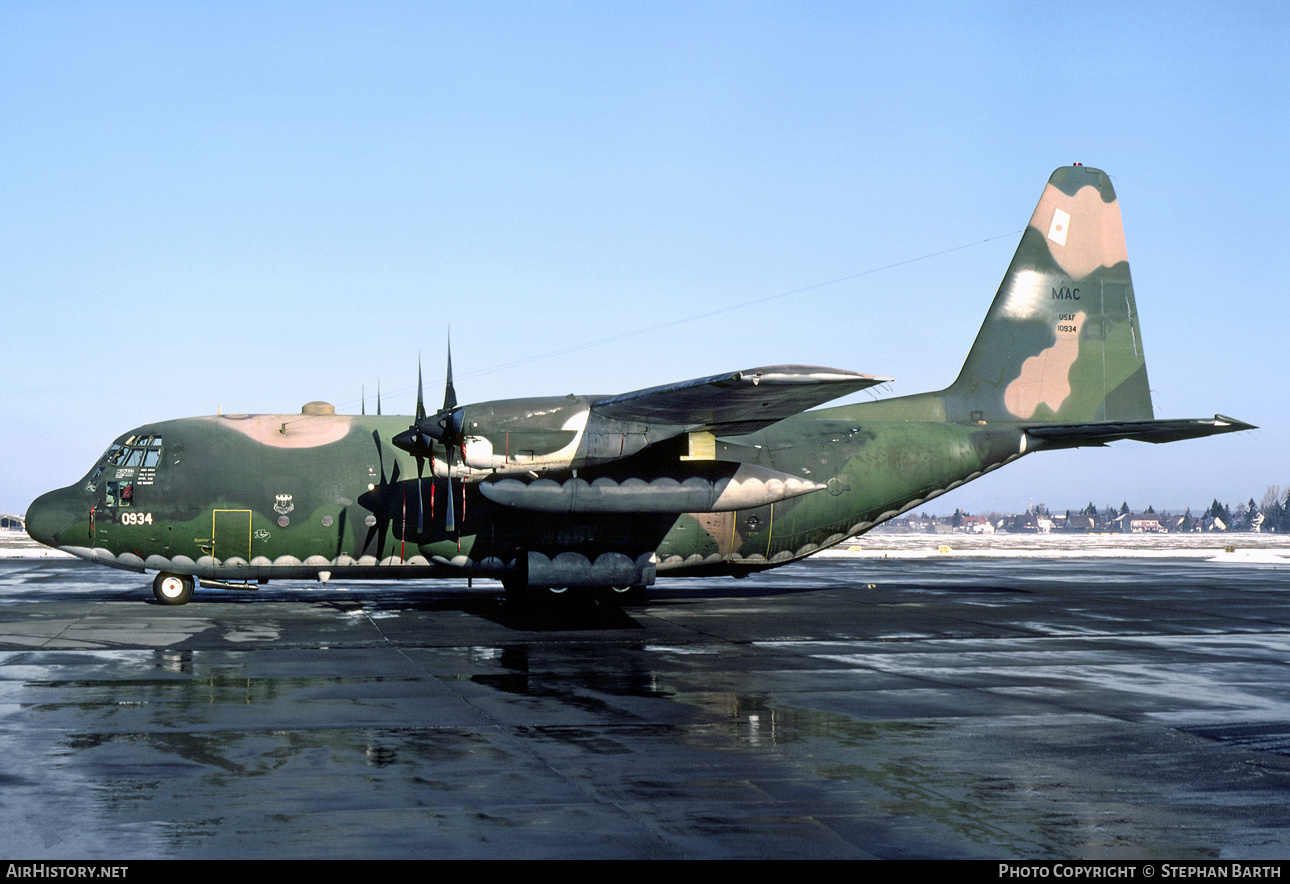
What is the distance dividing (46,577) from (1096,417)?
30757mm

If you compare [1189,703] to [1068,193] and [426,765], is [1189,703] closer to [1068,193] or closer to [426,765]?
[426,765]

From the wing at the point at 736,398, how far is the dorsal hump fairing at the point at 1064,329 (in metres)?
7.98

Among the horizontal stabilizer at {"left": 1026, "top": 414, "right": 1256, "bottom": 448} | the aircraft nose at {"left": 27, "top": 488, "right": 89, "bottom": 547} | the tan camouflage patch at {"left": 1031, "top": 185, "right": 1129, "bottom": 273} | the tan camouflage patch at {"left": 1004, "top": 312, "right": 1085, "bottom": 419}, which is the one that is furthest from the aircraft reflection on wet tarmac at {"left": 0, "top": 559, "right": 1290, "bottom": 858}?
the tan camouflage patch at {"left": 1031, "top": 185, "right": 1129, "bottom": 273}

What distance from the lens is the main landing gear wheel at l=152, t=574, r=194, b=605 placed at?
78.4 ft

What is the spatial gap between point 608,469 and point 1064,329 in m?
13.0

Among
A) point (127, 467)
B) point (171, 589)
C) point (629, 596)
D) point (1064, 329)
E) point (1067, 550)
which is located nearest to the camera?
point (127, 467)

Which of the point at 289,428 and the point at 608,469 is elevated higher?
the point at 289,428

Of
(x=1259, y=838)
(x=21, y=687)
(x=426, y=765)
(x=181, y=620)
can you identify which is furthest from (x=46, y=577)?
(x=1259, y=838)

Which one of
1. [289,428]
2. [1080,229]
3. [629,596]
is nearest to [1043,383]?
[1080,229]

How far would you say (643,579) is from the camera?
23.4 m

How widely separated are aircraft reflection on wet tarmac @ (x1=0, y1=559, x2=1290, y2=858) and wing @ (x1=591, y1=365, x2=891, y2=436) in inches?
155

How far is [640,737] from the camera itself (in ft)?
34.1

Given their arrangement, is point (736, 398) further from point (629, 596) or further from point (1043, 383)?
point (1043, 383)

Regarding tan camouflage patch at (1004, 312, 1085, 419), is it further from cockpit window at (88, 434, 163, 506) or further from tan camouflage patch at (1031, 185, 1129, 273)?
cockpit window at (88, 434, 163, 506)
